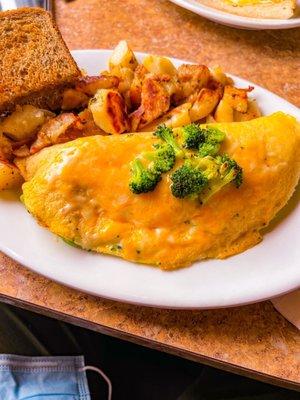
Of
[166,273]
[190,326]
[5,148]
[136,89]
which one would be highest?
[136,89]

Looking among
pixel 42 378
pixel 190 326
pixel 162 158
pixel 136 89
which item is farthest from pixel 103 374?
pixel 136 89

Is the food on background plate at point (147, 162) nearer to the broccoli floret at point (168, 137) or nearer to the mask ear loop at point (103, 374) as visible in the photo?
the broccoli floret at point (168, 137)

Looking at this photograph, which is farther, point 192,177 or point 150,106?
point 150,106

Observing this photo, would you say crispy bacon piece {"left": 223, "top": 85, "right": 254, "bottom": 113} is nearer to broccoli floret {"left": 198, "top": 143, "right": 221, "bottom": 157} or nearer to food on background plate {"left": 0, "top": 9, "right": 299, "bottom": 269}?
food on background plate {"left": 0, "top": 9, "right": 299, "bottom": 269}

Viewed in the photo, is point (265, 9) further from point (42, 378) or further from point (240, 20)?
point (42, 378)

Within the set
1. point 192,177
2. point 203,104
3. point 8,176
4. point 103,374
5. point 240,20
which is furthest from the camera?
point 240,20

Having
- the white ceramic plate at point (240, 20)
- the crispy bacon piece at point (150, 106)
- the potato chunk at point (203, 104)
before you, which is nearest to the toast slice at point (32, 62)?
the crispy bacon piece at point (150, 106)

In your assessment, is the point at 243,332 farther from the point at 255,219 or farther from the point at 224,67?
the point at 224,67
